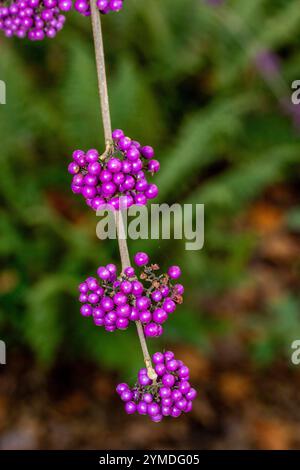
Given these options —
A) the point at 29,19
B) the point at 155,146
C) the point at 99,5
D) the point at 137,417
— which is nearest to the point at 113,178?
the point at 99,5

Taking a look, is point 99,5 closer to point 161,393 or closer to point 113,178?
point 113,178

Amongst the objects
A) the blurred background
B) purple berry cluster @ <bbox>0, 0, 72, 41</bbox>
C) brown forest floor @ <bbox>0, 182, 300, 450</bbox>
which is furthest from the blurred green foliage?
purple berry cluster @ <bbox>0, 0, 72, 41</bbox>

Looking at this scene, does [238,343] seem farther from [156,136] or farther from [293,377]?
[156,136]

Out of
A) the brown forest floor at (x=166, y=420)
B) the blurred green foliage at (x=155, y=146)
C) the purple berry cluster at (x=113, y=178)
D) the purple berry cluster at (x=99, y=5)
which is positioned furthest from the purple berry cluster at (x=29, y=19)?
the brown forest floor at (x=166, y=420)

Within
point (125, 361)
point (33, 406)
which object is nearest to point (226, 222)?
point (125, 361)

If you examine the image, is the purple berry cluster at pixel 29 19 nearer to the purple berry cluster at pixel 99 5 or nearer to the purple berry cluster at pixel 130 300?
the purple berry cluster at pixel 99 5
